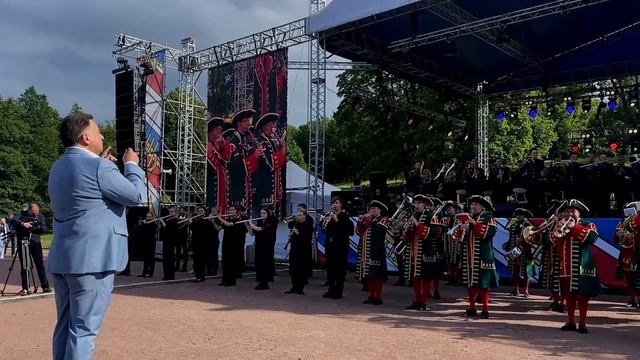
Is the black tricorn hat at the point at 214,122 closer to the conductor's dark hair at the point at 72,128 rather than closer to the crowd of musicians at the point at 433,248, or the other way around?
the crowd of musicians at the point at 433,248

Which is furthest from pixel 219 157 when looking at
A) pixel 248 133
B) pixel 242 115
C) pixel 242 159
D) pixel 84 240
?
pixel 84 240

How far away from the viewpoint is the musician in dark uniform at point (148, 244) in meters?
14.7

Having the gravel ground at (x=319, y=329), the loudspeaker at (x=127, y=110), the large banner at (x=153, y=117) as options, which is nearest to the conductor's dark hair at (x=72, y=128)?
the gravel ground at (x=319, y=329)

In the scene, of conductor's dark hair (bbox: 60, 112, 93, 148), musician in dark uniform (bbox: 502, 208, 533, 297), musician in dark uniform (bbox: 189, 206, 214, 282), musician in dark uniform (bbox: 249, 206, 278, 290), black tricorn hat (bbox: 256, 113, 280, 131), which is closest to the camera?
conductor's dark hair (bbox: 60, 112, 93, 148)

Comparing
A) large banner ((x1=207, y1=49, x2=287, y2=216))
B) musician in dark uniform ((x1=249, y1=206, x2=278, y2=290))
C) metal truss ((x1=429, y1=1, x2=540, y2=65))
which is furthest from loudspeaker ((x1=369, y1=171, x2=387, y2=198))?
musician in dark uniform ((x1=249, y1=206, x2=278, y2=290))

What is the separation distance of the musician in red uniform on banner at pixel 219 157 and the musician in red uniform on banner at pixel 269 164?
133 centimetres

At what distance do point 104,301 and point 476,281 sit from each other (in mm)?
6404

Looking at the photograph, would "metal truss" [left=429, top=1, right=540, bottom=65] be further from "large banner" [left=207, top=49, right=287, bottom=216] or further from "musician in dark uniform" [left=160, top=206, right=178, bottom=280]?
"musician in dark uniform" [left=160, top=206, right=178, bottom=280]

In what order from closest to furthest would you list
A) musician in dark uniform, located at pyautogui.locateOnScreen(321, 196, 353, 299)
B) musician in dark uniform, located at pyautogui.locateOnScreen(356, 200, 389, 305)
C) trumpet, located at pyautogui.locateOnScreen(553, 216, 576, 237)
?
1. trumpet, located at pyautogui.locateOnScreen(553, 216, 576, 237)
2. musician in dark uniform, located at pyautogui.locateOnScreen(356, 200, 389, 305)
3. musician in dark uniform, located at pyautogui.locateOnScreen(321, 196, 353, 299)

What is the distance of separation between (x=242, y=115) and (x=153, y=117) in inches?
138

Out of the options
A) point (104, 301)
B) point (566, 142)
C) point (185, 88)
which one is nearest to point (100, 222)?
point (104, 301)

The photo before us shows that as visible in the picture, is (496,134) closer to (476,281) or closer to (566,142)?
(566,142)

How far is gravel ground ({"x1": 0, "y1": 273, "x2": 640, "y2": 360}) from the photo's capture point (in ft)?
19.8

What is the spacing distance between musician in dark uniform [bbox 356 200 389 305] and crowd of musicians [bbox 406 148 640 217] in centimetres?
572
